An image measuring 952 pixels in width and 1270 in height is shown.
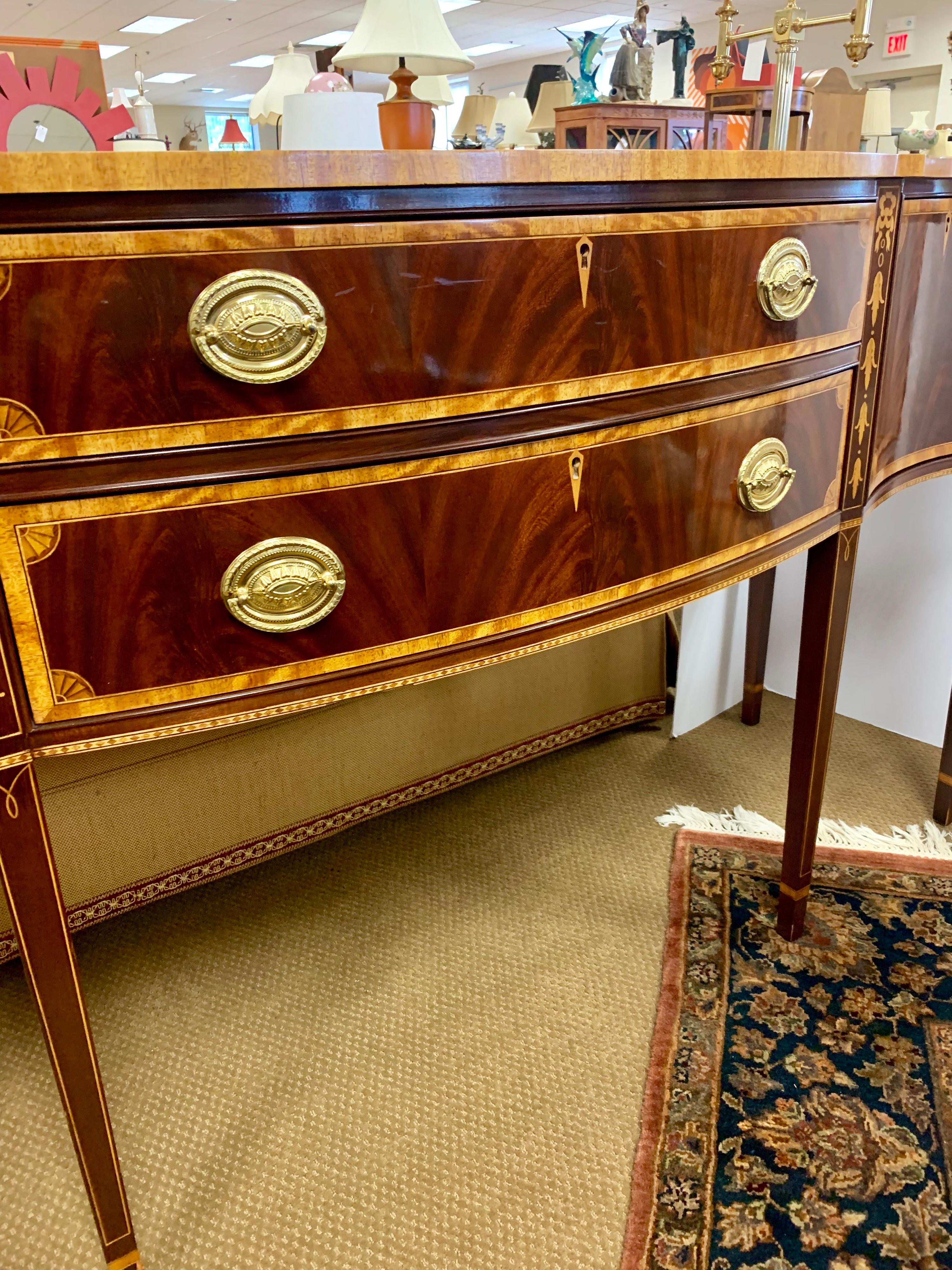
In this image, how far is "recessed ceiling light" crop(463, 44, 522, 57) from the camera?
384 inches

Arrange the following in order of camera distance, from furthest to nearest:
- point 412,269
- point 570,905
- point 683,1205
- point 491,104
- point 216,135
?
1. point 216,135
2. point 491,104
3. point 570,905
4. point 683,1205
5. point 412,269

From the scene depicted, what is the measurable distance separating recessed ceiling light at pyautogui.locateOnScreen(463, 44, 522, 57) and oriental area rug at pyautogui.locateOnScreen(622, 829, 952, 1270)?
33.4 ft

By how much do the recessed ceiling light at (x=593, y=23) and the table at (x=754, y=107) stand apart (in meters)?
8.49

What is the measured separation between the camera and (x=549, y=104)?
1.71m

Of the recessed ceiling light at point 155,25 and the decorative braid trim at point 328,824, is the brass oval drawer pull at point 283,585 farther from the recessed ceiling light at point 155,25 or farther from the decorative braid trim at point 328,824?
the recessed ceiling light at point 155,25

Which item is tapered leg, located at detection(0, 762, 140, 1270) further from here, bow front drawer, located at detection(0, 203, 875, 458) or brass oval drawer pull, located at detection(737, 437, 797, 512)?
brass oval drawer pull, located at detection(737, 437, 797, 512)

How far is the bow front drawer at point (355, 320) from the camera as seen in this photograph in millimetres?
569

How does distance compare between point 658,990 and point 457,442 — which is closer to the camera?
point 457,442

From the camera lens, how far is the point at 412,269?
0.65 metres

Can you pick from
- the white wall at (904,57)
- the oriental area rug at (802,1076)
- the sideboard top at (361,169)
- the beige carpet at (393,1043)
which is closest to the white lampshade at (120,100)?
the sideboard top at (361,169)

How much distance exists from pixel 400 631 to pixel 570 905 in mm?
747

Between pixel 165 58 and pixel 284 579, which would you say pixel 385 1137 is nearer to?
pixel 284 579

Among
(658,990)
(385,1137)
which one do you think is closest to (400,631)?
(385,1137)

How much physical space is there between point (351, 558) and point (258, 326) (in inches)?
6.8
